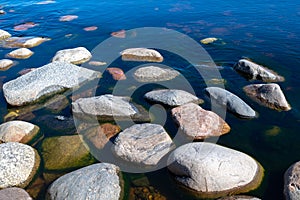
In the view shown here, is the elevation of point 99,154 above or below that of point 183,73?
below

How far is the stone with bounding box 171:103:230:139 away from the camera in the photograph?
575cm

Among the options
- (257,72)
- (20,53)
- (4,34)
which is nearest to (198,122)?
(257,72)

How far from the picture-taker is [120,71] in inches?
330

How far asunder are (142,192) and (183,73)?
420cm

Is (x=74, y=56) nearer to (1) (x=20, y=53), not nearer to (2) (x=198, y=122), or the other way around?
(1) (x=20, y=53)

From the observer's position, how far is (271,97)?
653 cm

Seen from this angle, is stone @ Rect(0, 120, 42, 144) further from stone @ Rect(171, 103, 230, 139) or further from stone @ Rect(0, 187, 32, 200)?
stone @ Rect(171, 103, 230, 139)

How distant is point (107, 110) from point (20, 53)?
4.92m

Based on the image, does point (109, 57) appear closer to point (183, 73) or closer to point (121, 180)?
point (183, 73)

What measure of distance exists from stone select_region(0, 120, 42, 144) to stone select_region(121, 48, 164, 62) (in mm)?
3942

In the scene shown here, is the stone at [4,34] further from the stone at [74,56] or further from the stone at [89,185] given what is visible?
the stone at [89,185]

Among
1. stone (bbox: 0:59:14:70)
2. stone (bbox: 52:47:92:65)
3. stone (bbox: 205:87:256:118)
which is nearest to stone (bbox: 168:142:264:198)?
stone (bbox: 205:87:256:118)

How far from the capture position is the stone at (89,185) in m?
4.38

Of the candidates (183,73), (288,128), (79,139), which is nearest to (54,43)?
(183,73)
